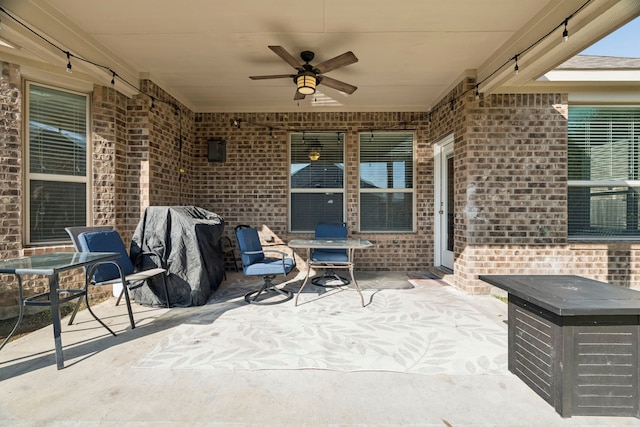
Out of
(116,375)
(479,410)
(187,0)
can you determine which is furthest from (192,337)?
(187,0)

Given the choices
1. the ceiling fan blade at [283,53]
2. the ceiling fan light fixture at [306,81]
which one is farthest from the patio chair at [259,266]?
the ceiling fan blade at [283,53]

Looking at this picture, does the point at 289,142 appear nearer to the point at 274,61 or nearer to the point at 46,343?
the point at 274,61

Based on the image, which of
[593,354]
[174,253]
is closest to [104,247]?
[174,253]

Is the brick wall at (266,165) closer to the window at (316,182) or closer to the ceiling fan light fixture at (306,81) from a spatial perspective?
the window at (316,182)

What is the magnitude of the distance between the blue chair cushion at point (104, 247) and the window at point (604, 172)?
5.81m

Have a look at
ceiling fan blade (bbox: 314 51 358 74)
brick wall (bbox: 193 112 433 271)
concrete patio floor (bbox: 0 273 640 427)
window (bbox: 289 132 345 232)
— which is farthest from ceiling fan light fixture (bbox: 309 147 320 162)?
concrete patio floor (bbox: 0 273 640 427)

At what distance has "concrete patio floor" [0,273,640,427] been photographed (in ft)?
5.49

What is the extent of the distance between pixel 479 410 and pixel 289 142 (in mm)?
4834

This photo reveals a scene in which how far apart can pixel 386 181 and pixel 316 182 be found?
1317mm

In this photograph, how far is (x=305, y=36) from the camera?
321 centimetres

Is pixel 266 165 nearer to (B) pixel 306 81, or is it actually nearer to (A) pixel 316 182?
(A) pixel 316 182

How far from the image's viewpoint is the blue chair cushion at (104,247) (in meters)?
3.04

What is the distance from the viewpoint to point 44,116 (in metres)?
3.59

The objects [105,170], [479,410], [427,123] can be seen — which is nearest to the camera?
[479,410]
